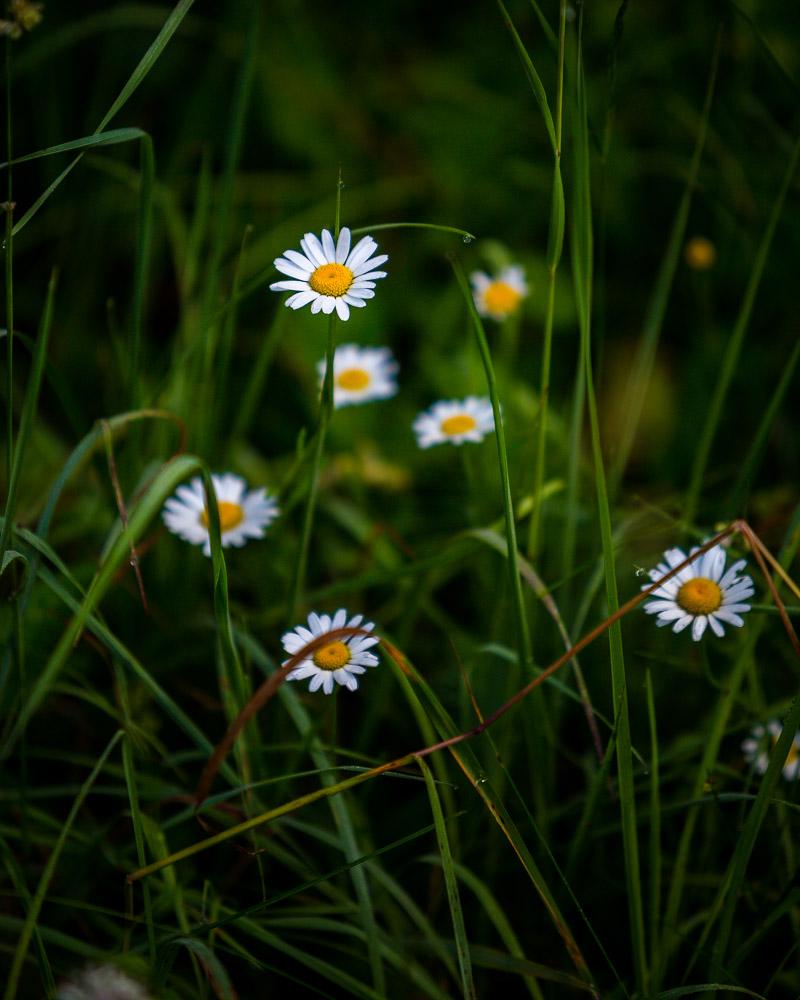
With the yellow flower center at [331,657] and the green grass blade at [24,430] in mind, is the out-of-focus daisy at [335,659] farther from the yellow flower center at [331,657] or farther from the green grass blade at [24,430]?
the green grass blade at [24,430]

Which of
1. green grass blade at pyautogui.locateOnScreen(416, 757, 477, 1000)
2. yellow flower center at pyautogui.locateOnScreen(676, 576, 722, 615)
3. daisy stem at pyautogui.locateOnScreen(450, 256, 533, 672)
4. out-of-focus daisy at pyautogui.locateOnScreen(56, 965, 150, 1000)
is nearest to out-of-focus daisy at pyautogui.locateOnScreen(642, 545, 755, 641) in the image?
yellow flower center at pyautogui.locateOnScreen(676, 576, 722, 615)

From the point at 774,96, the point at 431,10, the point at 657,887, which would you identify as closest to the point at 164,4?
the point at 431,10

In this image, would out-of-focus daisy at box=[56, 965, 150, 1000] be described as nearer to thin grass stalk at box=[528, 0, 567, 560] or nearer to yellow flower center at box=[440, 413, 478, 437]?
thin grass stalk at box=[528, 0, 567, 560]

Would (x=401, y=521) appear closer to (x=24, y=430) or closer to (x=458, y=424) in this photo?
(x=458, y=424)

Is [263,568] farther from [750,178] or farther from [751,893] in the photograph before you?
[750,178]

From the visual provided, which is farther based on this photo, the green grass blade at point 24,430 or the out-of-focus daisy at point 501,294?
the out-of-focus daisy at point 501,294

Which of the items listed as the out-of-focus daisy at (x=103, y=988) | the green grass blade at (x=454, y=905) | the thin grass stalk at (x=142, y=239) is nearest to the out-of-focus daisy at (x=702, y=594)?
the green grass blade at (x=454, y=905)

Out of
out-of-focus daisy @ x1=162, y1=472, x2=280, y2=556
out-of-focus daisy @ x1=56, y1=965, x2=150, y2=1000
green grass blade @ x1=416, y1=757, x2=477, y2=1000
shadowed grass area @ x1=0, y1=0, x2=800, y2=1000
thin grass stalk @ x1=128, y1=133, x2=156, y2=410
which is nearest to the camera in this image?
out-of-focus daisy @ x1=56, y1=965, x2=150, y2=1000
